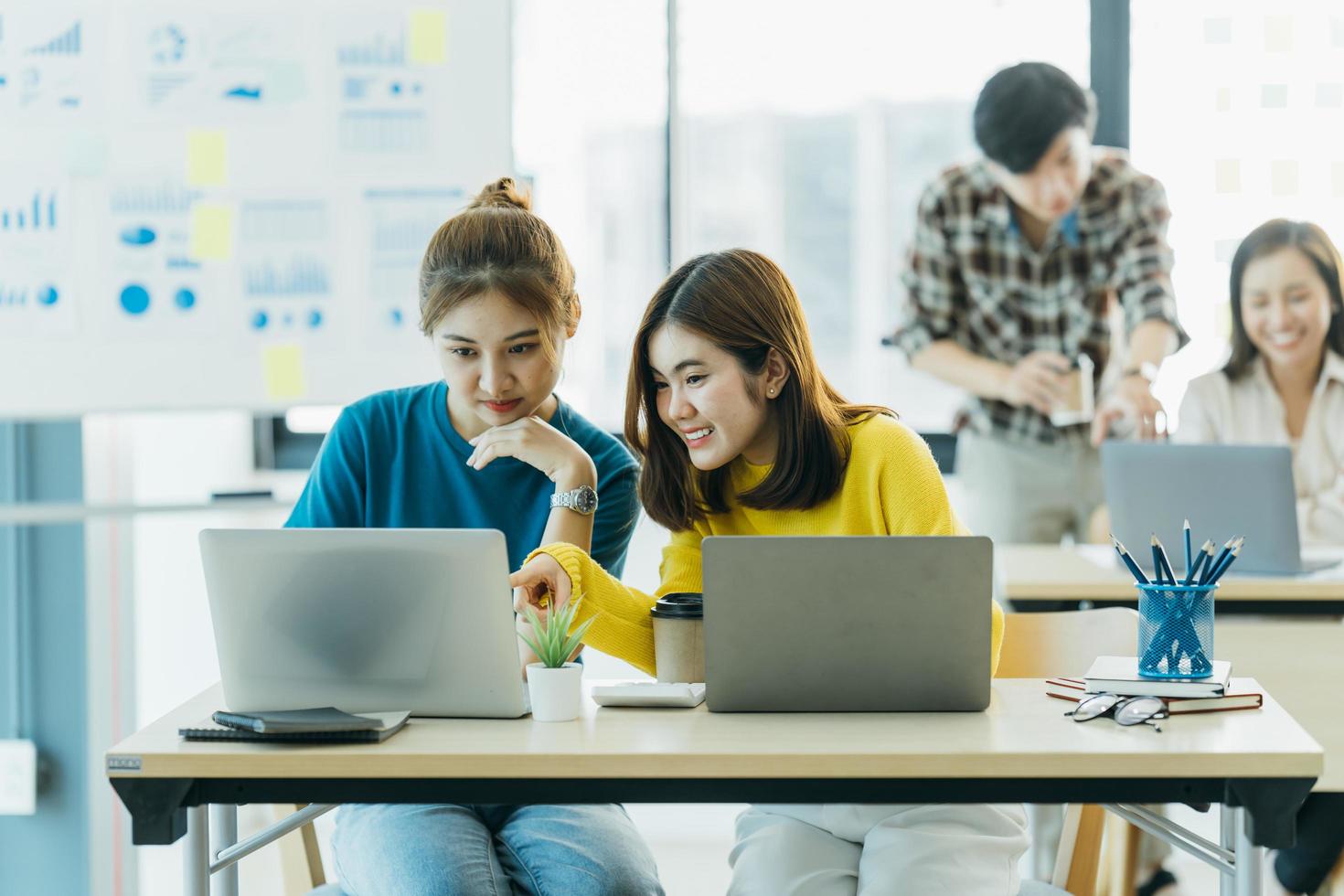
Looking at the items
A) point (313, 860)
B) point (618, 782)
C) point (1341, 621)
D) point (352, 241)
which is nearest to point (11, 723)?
point (352, 241)

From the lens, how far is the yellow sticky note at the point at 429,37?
2760 millimetres

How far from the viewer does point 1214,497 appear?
238 centimetres

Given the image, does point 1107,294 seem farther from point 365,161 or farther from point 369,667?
point 369,667

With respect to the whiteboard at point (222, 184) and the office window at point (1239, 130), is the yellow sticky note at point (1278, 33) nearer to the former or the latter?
the office window at point (1239, 130)

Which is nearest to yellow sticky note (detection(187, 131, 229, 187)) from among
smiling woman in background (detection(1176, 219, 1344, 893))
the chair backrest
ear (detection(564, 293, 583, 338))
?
ear (detection(564, 293, 583, 338))

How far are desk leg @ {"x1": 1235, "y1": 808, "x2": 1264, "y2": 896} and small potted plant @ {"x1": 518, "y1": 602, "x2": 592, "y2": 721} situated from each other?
0.63 metres

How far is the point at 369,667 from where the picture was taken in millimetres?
1355

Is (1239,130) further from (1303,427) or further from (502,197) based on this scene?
(502,197)

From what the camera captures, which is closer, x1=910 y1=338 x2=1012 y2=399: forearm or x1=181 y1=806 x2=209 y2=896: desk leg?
x1=181 y1=806 x2=209 y2=896: desk leg

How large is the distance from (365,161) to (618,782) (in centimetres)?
183

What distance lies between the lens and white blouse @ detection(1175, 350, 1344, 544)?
2.80 metres

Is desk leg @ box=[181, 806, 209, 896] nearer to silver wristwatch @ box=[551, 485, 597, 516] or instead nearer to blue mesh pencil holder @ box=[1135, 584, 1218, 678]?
silver wristwatch @ box=[551, 485, 597, 516]

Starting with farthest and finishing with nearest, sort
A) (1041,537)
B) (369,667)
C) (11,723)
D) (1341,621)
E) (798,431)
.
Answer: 1. (1041,537)
2. (11,723)
3. (1341,621)
4. (798,431)
5. (369,667)

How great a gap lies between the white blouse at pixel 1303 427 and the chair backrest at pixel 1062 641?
1.13m
